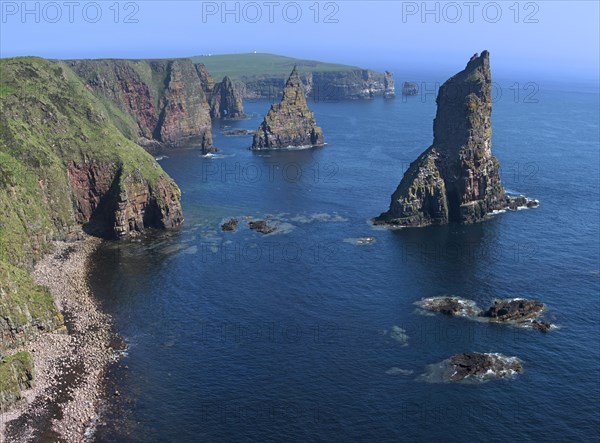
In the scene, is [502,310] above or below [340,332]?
above

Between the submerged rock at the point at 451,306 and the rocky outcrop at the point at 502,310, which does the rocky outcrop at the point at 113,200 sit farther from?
the rocky outcrop at the point at 502,310

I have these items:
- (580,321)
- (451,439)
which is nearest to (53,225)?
(451,439)

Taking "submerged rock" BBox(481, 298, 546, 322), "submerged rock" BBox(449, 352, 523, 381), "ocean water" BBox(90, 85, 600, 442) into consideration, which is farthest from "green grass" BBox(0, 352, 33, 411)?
"submerged rock" BBox(481, 298, 546, 322)

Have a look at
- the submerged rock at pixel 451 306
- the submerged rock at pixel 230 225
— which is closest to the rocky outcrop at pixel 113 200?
the submerged rock at pixel 230 225

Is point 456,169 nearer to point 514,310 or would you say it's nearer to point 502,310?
point 514,310

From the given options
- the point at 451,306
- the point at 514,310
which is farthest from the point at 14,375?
the point at 514,310

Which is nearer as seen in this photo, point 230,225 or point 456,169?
point 230,225
